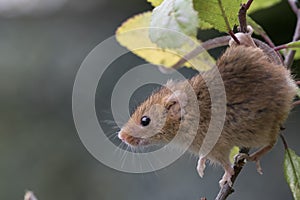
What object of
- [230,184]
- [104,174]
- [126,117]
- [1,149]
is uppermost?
[126,117]

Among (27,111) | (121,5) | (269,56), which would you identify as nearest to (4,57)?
(27,111)

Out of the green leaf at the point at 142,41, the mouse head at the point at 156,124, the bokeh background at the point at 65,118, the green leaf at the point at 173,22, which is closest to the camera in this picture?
the green leaf at the point at 173,22

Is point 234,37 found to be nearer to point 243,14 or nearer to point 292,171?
point 243,14

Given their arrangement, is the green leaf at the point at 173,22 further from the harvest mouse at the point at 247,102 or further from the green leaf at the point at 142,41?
the green leaf at the point at 142,41

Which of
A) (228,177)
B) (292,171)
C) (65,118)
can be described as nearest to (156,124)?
(228,177)

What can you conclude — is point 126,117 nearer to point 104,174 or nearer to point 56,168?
point 104,174

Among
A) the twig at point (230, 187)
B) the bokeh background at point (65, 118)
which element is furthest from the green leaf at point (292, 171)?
the bokeh background at point (65, 118)

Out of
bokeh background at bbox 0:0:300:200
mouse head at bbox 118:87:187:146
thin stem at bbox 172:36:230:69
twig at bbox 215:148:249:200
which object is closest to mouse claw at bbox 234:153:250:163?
twig at bbox 215:148:249:200
